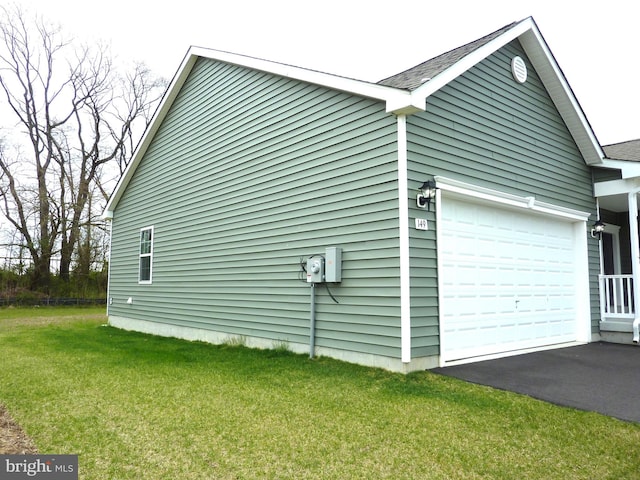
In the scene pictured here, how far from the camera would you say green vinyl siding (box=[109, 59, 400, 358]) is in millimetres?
5621

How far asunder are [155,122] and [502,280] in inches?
338

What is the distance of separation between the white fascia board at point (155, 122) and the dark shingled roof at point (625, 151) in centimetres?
874

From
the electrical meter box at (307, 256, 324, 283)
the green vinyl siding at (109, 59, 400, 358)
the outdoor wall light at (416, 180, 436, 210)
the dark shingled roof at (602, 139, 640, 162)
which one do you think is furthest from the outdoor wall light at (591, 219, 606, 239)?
the electrical meter box at (307, 256, 324, 283)

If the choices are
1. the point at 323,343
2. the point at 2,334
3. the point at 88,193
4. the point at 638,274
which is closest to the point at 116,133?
the point at 88,193

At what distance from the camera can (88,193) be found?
75.0ft

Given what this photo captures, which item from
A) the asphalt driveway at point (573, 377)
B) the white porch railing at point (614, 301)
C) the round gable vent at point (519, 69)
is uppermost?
the round gable vent at point (519, 69)

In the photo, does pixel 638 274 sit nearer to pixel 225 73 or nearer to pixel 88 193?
pixel 225 73

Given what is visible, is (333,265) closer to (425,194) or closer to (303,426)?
(425,194)

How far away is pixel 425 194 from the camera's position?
17.9 ft

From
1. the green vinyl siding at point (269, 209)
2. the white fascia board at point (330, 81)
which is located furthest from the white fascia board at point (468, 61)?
the green vinyl siding at point (269, 209)

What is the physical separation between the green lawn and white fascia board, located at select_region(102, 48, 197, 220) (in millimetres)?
6702

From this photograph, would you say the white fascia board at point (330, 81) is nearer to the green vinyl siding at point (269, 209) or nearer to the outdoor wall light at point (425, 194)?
the green vinyl siding at point (269, 209)

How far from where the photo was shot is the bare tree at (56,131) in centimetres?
2105

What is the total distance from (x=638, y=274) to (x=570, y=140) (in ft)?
8.60
